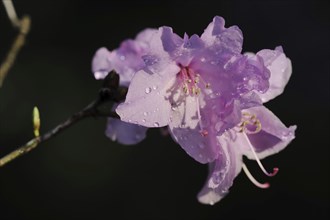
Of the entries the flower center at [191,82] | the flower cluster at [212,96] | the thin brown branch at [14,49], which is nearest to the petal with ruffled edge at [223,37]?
the flower cluster at [212,96]

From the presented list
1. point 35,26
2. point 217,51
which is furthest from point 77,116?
point 35,26

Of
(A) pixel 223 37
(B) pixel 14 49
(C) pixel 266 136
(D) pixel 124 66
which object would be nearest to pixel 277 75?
(C) pixel 266 136

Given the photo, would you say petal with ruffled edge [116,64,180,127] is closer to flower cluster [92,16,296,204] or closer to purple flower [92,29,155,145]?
flower cluster [92,16,296,204]

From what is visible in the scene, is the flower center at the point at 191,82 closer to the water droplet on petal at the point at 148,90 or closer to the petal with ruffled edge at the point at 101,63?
the water droplet on petal at the point at 148,90

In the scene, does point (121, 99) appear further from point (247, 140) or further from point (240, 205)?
point (240, 205)

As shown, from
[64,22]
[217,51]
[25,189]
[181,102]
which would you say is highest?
[217,51]

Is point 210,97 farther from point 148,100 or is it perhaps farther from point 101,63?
point 101,63

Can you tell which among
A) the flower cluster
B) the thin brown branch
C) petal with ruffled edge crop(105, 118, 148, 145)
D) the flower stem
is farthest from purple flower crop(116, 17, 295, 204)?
the thin brown branch
